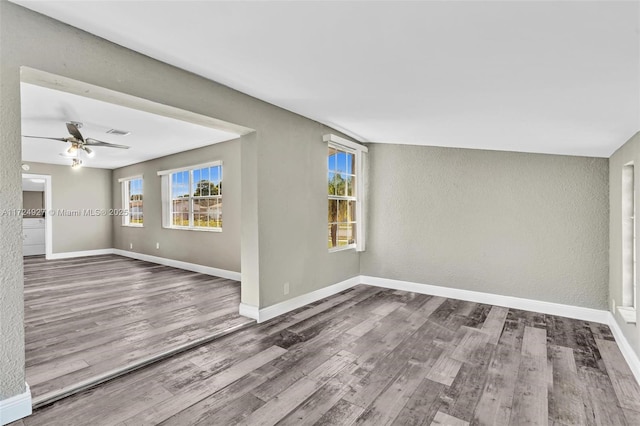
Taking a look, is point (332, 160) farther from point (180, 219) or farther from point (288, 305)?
point (180, 219)

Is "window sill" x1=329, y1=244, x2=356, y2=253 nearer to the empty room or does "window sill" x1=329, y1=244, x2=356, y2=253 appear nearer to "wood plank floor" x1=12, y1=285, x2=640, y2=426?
the empty room

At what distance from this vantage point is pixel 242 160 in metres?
3.50

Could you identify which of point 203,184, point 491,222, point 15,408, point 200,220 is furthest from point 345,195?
point 15,408

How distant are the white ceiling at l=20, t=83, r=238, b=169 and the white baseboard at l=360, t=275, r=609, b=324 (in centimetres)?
353

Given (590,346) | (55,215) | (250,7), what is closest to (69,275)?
(55,215)

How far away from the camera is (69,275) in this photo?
5.86 m

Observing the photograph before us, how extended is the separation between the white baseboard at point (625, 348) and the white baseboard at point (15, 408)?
160 inches

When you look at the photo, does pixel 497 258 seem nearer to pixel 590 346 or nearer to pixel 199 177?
pixel 590 346

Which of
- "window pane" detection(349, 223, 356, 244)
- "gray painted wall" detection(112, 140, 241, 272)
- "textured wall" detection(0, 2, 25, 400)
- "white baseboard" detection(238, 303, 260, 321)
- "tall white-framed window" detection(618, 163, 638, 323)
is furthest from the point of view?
"gray painted wall" detection(112, 140, 241, 272)

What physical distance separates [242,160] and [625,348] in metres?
4.00

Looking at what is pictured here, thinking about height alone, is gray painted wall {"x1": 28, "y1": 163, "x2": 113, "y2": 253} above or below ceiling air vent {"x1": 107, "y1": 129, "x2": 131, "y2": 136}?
below

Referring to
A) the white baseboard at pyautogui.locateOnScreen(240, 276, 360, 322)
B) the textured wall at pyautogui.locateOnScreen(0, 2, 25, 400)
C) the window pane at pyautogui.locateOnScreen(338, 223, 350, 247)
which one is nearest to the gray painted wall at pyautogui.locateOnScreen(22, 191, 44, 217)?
the white baseboard at pyautogui.locateOnScreen(240, 276, 360, 322)

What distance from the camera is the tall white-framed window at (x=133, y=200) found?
7.74 metres

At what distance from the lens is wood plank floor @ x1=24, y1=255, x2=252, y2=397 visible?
2.49 m
